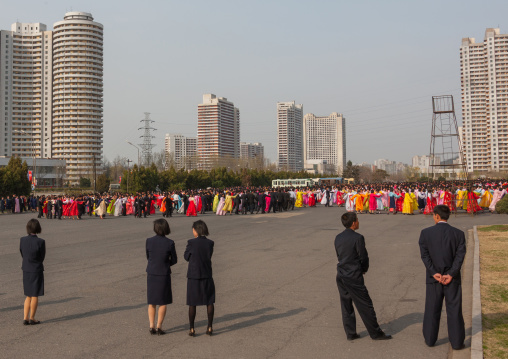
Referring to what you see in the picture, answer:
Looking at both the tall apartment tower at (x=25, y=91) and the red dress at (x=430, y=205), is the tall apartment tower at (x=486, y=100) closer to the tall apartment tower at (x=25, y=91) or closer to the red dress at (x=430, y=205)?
the tall apartment tower at (x=25, y=91)

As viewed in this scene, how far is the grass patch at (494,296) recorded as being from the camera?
569cm

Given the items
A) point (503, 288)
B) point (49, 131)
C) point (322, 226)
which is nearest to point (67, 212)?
point (322, 226)

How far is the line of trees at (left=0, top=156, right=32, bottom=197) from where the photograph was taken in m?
45.1

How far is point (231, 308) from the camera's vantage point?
780cm

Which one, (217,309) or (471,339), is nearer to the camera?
(471,339)

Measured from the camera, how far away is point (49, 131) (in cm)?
13675

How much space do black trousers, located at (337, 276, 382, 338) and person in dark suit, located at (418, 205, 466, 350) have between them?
0.66 meters

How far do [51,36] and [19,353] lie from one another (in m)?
148

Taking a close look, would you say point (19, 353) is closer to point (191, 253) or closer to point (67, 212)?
point (191, 253)

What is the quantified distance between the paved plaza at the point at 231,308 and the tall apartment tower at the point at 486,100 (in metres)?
143

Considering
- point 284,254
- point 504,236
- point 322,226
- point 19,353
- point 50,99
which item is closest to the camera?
point 19,353

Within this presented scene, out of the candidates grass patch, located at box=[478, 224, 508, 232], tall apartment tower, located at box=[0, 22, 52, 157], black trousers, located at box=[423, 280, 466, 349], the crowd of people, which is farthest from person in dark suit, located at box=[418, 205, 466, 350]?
tall apartment tower, located at box=[0, 22, 52, 157]

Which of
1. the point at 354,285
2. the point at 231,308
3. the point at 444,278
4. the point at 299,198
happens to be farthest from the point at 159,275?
the point at 299,198

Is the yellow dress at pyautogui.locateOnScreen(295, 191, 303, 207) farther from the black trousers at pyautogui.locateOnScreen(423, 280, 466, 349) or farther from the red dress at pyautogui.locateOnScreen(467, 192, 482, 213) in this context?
the black trousers at pyautogui.locateOnScreen(423, 280, 466, 349)
